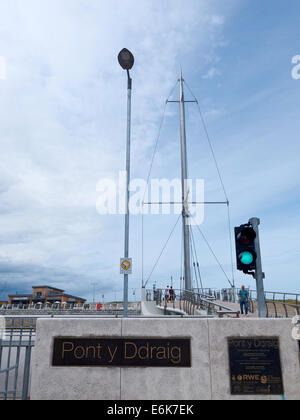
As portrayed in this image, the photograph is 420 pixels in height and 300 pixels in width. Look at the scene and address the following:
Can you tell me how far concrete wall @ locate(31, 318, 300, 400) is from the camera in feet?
17.5

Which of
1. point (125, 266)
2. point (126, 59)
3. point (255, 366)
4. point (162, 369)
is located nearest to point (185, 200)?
point (125, 266)

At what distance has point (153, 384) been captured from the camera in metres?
5.36

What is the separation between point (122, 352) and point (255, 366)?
7.54ft

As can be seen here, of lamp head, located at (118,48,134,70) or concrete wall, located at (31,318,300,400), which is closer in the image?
concrete wall, located at (31,318,300,400)

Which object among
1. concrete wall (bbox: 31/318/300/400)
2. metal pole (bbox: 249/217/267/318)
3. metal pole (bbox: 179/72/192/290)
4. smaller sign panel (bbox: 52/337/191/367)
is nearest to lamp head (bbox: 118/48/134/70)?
metal pole (bbox: 249/217/267/318)

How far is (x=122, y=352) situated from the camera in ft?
18.0

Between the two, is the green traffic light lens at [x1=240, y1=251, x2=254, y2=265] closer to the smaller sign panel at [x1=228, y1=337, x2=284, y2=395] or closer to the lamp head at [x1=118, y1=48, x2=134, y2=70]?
the smaller sign panel at [x1=228, y1=337, x2=284, y2=395]

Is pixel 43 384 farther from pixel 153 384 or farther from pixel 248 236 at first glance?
pixel 248 236

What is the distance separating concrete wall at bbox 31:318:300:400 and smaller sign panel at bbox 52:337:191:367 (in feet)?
0.28

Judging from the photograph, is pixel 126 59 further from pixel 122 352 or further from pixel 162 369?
pixel 162 369

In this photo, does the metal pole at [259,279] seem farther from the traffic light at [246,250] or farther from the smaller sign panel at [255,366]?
the smaller sign panel at [255,366]

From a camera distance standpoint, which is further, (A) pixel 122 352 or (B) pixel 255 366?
(A) pixel 122 352
